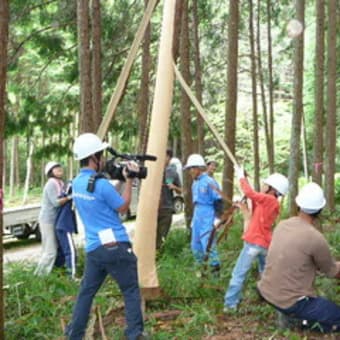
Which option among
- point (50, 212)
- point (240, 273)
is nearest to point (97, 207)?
point (240, 273)

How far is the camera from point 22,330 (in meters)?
5.96

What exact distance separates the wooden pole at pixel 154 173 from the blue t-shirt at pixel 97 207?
4.03ft

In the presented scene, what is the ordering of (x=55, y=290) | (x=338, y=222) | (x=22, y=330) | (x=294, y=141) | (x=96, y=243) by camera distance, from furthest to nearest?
(x=338, y=222) < (x=294, y=141) < (x=55, y=290) < (x=22, y=330) < (x=96, y=243)

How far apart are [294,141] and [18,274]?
5022mm

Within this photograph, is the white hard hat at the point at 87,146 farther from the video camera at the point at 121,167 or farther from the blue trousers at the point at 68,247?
the blue trousers at the point at 68,247

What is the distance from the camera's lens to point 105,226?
201 inches

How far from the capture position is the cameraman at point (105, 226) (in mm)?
5062

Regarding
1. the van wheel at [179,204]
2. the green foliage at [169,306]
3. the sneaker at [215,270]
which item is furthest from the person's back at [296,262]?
the van wheel at [179,204]

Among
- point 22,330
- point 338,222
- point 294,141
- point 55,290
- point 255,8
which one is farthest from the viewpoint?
point 255,8

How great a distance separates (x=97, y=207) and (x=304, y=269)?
1.86 meters

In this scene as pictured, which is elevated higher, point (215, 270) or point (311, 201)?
point (311, 201)

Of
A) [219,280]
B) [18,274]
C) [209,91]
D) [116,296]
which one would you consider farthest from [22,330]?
[209,91]

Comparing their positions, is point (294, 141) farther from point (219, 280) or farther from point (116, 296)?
point (116, 296)

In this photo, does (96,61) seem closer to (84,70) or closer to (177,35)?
(84,70)
